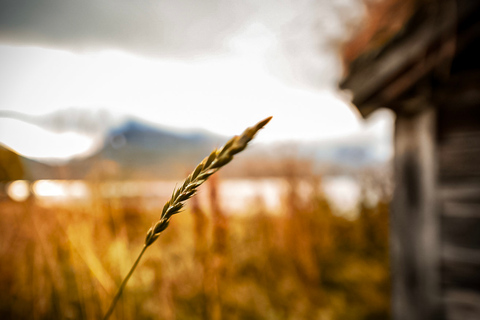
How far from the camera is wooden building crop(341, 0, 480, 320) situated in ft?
4.99

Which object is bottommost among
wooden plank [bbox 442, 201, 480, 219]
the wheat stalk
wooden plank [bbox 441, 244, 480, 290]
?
wooden plank [bbox 441, 244, 480, 290]

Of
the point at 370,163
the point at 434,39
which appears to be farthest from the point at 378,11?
the point at 370,163

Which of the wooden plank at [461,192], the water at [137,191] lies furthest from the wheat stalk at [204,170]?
the wooden plank at [461,192]

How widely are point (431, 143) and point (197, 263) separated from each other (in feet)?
5.25

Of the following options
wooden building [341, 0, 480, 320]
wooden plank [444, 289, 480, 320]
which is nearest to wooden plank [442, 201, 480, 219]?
wooden building [341, 0, 480, 320]

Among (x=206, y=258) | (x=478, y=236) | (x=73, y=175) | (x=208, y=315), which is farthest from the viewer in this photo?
(x=73, y=175)

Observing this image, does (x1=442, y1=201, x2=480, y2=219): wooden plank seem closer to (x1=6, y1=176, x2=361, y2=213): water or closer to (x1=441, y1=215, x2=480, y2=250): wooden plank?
(x1=441, y1=215, x2=480, y2=250): wooden plank

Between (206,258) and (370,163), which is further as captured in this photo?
(370,163)

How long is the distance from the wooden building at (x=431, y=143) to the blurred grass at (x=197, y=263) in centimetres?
124

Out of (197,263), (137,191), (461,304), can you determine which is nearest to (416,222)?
(461,304)

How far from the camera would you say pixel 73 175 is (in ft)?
5.98

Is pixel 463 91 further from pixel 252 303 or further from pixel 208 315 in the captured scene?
pixel 252 303

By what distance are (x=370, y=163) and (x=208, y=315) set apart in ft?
15.6

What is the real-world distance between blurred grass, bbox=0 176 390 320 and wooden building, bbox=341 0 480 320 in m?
1.24
